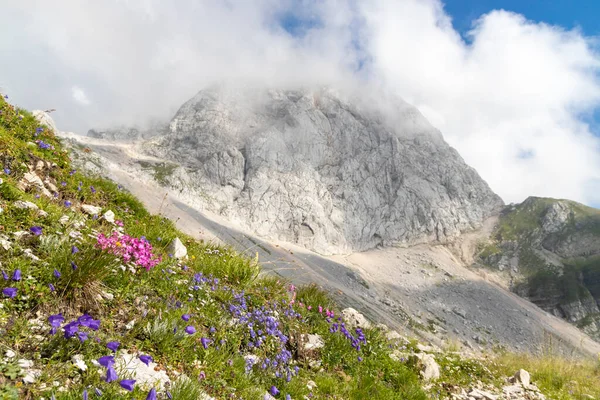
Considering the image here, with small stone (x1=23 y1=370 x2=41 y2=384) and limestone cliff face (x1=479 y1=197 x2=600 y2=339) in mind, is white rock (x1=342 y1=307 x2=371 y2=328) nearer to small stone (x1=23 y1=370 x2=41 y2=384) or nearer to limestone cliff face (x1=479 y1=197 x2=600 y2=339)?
small stone (x1=23 y1=370 x2=41 y2=384)

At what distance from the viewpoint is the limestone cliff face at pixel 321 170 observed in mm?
128375

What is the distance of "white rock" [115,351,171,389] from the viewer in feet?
11.1

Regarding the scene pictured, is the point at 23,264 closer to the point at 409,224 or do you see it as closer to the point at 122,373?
the point at 122,373

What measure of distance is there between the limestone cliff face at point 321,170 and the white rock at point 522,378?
A: 11421 centimetres

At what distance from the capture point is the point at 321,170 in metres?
146

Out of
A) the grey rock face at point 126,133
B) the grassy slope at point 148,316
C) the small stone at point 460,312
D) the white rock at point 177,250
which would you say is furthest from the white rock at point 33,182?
the grey rock face at point 126,133

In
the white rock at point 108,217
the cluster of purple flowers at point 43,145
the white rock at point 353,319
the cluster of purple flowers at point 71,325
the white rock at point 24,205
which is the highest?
the cluster of purple flowers at point 43,145

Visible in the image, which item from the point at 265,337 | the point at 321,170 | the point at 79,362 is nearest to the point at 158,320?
the point at 79,362

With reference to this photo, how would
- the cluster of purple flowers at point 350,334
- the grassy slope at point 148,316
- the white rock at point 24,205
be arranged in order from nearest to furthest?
the grassy slope at point 148,316 < the white rock at point 24,205 < the cluster of purple flowers at point 350,334

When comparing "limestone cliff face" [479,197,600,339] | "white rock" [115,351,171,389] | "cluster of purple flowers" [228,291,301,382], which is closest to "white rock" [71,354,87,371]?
"white rock" [115,351,171,389]

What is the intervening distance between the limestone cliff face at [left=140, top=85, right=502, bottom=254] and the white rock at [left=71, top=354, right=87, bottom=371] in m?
119

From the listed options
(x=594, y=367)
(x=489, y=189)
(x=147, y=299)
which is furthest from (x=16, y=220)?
(x=489, y=189)

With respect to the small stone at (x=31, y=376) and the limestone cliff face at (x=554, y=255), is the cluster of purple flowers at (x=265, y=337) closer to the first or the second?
the small stone at (x=31, y=376)

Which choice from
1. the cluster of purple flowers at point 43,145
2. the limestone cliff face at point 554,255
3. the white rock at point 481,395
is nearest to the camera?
the white rock at point 481,395
